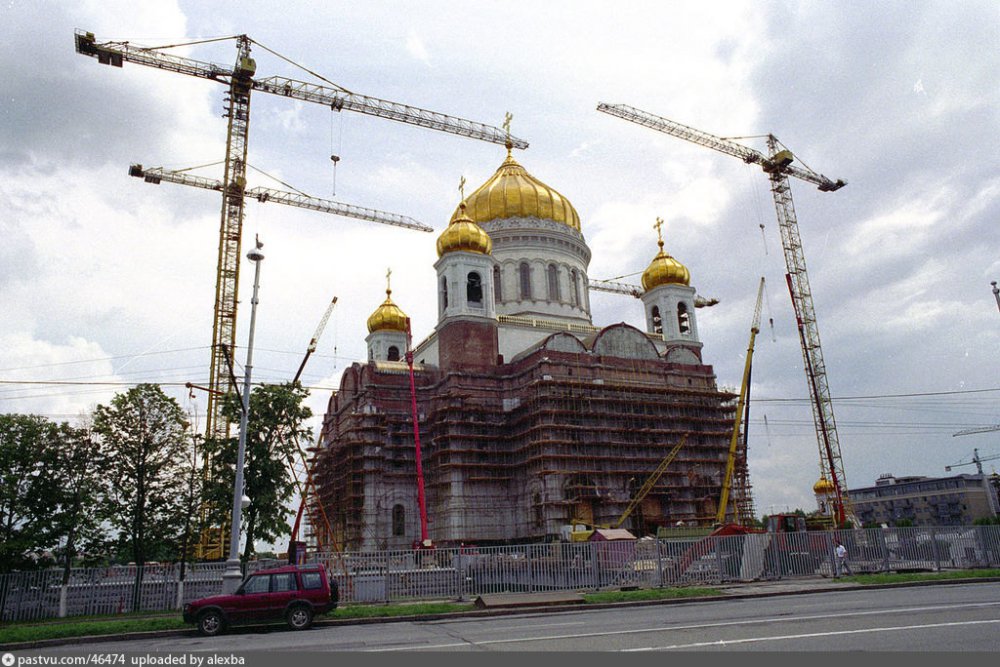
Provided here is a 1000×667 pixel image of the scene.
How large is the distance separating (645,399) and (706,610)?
84.6ft

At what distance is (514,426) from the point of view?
42.0 metres

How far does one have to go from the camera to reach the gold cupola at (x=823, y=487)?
62.8 meters

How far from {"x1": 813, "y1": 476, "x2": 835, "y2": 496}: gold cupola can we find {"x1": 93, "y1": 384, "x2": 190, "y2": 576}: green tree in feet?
170

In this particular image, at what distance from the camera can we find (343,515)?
43.6 meters

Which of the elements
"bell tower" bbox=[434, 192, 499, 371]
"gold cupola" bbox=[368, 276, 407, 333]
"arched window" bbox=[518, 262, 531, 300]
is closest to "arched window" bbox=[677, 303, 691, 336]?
"arched window" bbox=[518, 262, 531, 300]

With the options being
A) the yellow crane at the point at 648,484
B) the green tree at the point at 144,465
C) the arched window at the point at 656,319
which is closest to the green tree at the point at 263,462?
the green tree at the point at 144,465

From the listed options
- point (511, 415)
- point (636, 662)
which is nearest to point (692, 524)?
point (511, 415)

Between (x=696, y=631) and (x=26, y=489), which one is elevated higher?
(x=26, y=489)

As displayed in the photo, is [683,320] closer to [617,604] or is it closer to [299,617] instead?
[617,604]

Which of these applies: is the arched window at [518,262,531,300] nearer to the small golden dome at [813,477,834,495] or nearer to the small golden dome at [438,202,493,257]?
the small golden dome at [438,202,493,257]

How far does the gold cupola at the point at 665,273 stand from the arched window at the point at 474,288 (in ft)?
47.9

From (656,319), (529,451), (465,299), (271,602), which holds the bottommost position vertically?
(271,602)

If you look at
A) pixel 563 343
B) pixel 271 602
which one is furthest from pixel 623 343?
pixel 271 602

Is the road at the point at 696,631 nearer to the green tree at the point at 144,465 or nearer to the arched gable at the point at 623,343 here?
the green tree at the point at 144,465
